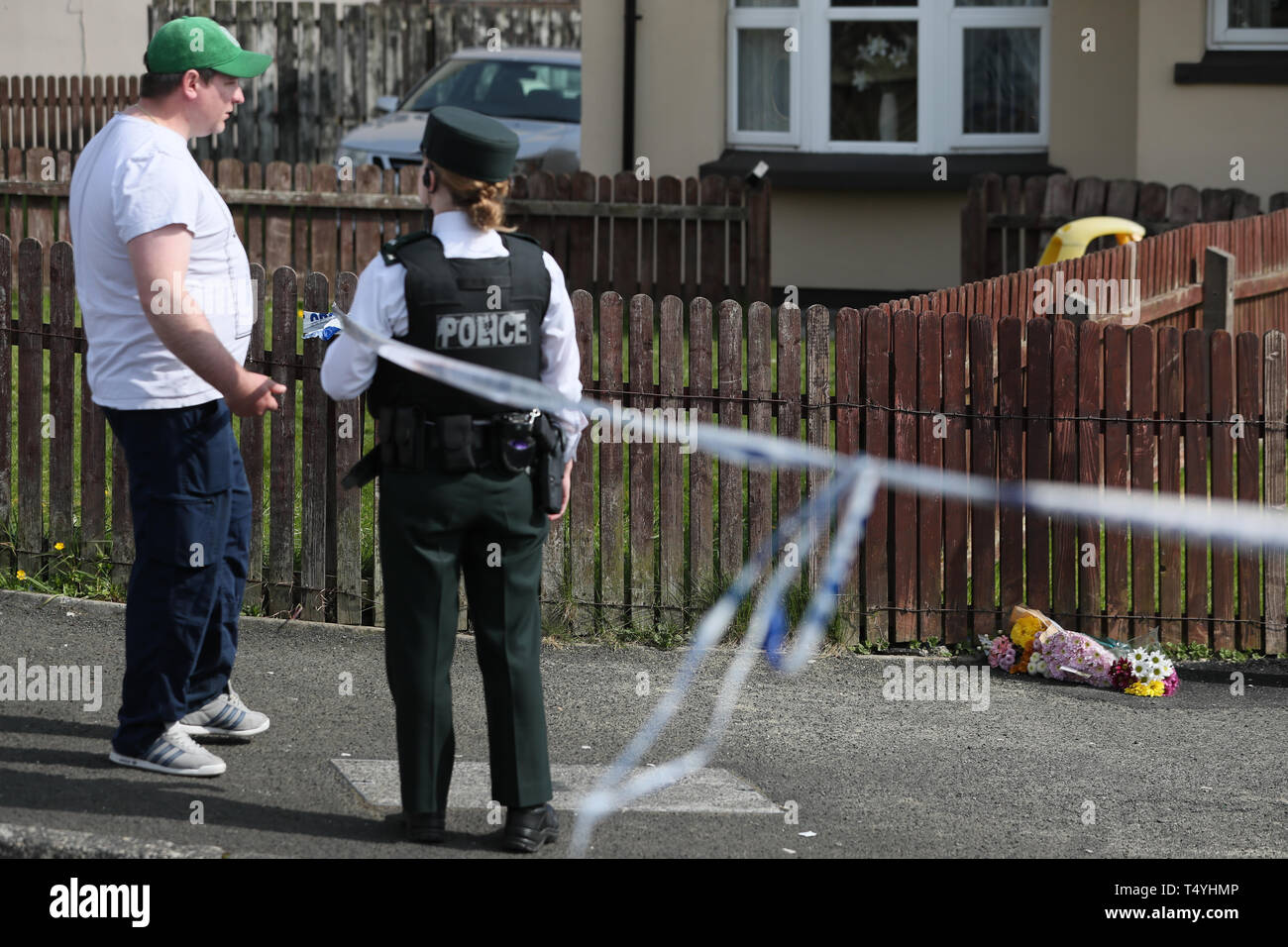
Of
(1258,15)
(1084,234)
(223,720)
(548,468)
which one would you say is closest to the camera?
(548,468)

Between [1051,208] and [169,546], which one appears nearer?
[169,546]

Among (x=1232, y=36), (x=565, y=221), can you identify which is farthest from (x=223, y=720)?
(x=1232, y=36)

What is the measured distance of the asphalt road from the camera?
4.58 metres

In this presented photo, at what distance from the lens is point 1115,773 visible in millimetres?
5355

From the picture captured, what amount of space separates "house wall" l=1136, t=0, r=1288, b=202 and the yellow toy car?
170cm

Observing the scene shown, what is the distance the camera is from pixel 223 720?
5230 millimetres

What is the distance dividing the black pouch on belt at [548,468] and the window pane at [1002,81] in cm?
962

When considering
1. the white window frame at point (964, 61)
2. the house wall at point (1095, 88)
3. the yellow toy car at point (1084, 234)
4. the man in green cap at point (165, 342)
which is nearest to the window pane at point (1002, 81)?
the white window frame at point (964, 61)

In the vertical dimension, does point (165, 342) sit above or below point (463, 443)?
above

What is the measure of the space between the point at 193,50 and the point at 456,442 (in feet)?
4.73

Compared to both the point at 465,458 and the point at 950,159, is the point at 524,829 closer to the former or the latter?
the point at 465,458

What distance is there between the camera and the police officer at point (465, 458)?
4148 millimetres
